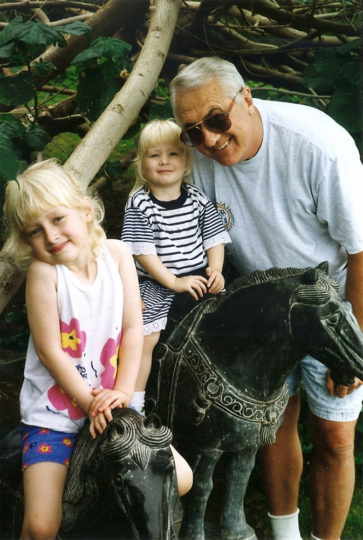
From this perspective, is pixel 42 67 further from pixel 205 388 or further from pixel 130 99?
pixel 205 388

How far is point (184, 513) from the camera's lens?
9.06 ft

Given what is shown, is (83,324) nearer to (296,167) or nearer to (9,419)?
(9,419)

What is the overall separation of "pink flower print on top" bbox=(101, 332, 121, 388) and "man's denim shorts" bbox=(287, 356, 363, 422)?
1002mm

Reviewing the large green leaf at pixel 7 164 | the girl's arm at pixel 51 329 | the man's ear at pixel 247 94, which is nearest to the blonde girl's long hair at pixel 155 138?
the man's ear at pixel 247 94

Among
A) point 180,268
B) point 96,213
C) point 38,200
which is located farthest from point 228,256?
point 38,200

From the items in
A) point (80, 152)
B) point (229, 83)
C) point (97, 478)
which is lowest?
point (97, 478)

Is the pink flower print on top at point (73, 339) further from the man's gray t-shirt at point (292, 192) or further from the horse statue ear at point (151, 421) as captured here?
the man's gray t-shirt at point (292, 192)

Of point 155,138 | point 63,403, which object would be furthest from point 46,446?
point 155,138

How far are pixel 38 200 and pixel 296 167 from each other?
1038mm

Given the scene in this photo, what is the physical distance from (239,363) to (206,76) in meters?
1.09

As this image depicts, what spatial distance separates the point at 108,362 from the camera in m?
2.55

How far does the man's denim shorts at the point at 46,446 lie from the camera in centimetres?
246

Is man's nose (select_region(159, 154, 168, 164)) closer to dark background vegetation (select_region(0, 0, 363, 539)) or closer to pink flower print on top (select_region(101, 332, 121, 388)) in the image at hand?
dark background vegetation (select_region(0, 0, 363, 539))

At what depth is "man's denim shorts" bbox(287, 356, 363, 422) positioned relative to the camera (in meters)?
3.14
